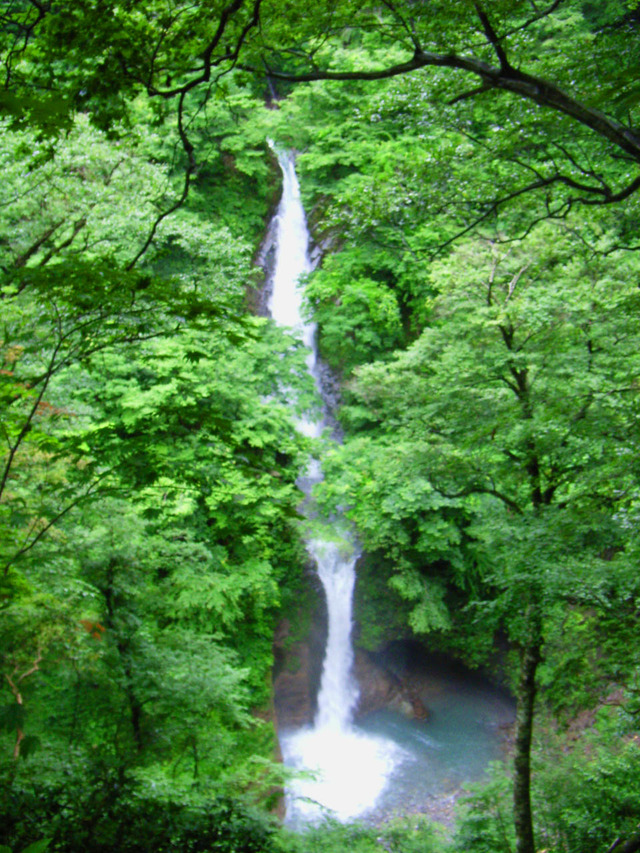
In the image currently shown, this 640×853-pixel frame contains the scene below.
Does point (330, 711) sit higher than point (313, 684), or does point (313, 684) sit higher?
point (313, 684)

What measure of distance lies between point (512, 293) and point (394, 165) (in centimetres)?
655

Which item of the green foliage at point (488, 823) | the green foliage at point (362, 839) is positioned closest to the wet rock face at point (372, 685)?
the green foliage at point (488, 823)

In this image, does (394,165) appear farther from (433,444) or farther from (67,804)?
(67,804)

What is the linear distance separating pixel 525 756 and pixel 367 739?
19.5ft

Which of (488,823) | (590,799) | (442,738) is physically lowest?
(488,823)

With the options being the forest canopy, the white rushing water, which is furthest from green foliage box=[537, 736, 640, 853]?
the white rushing water

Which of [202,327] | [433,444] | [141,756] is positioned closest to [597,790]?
[433,444]

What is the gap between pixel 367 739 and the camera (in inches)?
448

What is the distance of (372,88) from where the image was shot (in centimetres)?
1494

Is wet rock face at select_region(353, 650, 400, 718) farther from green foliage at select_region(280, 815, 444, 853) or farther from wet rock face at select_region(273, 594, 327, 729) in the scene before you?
green foliage at select_region(280, 815, 444, 853)

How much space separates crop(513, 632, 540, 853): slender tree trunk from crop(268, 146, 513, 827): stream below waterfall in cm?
344

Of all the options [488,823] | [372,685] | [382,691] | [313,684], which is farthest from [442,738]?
[488,823]

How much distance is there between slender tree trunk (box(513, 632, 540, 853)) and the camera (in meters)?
5.85

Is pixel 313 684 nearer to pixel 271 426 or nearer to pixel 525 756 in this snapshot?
pixel 271 426
